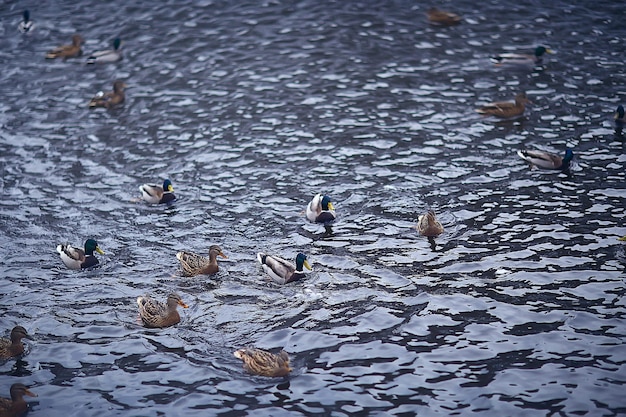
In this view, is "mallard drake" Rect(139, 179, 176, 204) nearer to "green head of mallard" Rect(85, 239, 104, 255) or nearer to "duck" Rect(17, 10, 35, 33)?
"green head of mallard" Rect(85, 239, 104, 255)

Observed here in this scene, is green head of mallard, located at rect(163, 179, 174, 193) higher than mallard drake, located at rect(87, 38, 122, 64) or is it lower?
lower

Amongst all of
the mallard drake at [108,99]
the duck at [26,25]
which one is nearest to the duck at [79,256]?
the mallard drake at [108,99]

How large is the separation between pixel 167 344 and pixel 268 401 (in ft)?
9.19

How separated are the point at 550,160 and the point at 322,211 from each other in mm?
6320

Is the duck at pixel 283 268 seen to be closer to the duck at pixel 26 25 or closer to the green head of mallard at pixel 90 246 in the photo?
the green head of mallard at pixel 90 246

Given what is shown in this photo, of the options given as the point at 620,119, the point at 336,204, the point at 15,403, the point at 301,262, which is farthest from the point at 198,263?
the point at 620,119

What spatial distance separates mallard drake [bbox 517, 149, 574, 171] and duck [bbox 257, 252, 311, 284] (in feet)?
24.8

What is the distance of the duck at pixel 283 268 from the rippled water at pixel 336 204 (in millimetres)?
297

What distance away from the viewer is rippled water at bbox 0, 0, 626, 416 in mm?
15570

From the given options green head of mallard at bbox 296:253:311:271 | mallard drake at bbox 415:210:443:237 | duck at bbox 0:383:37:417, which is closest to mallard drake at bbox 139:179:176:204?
green head of mallard at bbox 296:253:311:271

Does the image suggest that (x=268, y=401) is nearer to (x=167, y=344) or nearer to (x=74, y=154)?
(x=167, y=344)

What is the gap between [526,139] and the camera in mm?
24484

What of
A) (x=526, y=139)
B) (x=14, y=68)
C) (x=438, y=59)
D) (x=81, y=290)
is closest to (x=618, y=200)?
(x=526, y=139)

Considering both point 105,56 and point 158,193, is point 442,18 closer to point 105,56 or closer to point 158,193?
point 105,56
